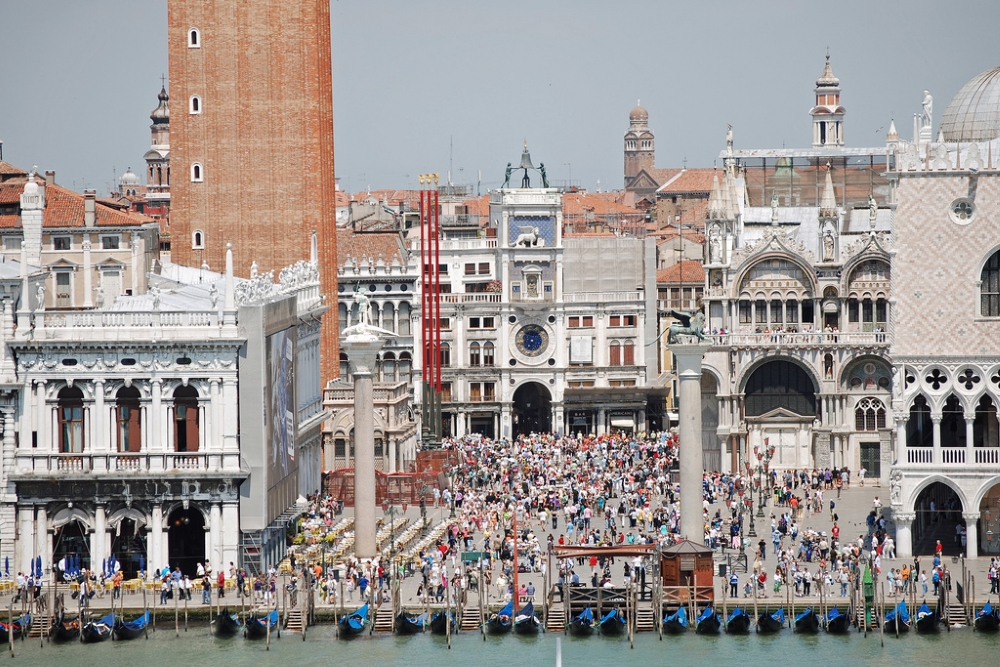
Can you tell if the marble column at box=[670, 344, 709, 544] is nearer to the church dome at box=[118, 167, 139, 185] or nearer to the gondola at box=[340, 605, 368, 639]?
the gondola at box=[340, 605, 368, 639]

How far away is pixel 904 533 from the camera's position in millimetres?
62500

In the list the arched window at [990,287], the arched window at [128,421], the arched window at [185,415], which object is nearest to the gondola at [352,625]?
the arched window at [185,415]

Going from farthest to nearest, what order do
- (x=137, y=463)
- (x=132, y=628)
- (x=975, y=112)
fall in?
(x=975, y=112) < (x=137, y=463) < (x=132, y=628)

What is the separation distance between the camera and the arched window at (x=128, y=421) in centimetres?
5862

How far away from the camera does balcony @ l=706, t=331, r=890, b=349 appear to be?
82812mm

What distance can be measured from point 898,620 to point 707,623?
189 inches

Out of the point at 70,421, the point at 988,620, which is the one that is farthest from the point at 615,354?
the point at 988,620

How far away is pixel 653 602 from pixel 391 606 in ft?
22.4

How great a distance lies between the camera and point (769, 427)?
276 feet

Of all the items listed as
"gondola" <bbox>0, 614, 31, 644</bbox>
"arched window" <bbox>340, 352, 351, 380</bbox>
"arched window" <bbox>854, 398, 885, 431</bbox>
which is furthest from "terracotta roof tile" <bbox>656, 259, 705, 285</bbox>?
"gondola" <bbox>0, 614, 31, 644</bbox>

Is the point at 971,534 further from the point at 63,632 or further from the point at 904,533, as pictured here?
the point at 63,632

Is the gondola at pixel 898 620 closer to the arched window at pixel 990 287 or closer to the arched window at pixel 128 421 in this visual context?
the arched window at pixel 990 287

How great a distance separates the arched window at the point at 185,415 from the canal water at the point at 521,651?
19.2 feet

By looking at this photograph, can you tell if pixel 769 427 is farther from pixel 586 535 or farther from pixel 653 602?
pixel 653 602
